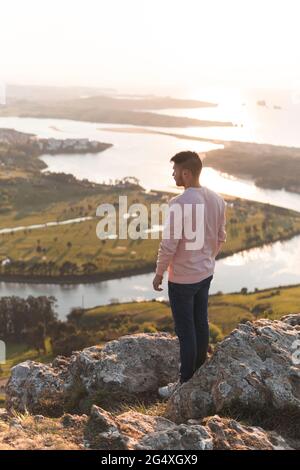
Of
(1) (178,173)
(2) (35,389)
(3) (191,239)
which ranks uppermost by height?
(1) (178,173)

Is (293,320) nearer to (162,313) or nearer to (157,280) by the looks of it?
(157,280)

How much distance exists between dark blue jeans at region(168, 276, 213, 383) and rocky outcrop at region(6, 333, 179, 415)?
158 cm

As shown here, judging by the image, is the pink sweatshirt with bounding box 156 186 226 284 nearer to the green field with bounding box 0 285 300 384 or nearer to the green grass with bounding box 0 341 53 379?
Result: the green grass with bounding box 0 341 53 379

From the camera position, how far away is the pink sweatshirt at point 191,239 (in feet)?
23.9

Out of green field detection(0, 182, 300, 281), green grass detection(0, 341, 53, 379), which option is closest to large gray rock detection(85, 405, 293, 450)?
green grass detection(0, 341, 53, 379)

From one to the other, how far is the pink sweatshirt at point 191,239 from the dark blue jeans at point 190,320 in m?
0.16

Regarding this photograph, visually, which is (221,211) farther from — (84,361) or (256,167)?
(256,167)

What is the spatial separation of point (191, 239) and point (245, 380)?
2286 millimetres

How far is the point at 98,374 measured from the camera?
31.8 ft

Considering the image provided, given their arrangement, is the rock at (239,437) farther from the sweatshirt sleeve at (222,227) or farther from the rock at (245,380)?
the sweatshirt sleeve at (222,227)

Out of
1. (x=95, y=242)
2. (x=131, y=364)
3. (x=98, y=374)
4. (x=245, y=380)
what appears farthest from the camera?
(x=95, y=242)

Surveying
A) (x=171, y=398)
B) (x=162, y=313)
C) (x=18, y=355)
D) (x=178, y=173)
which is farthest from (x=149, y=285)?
(x=178, y=173)

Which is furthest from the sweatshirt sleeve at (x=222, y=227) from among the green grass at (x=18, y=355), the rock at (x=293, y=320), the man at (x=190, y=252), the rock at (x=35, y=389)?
the green grass at (x=18, y=355)

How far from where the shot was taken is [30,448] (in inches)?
249
